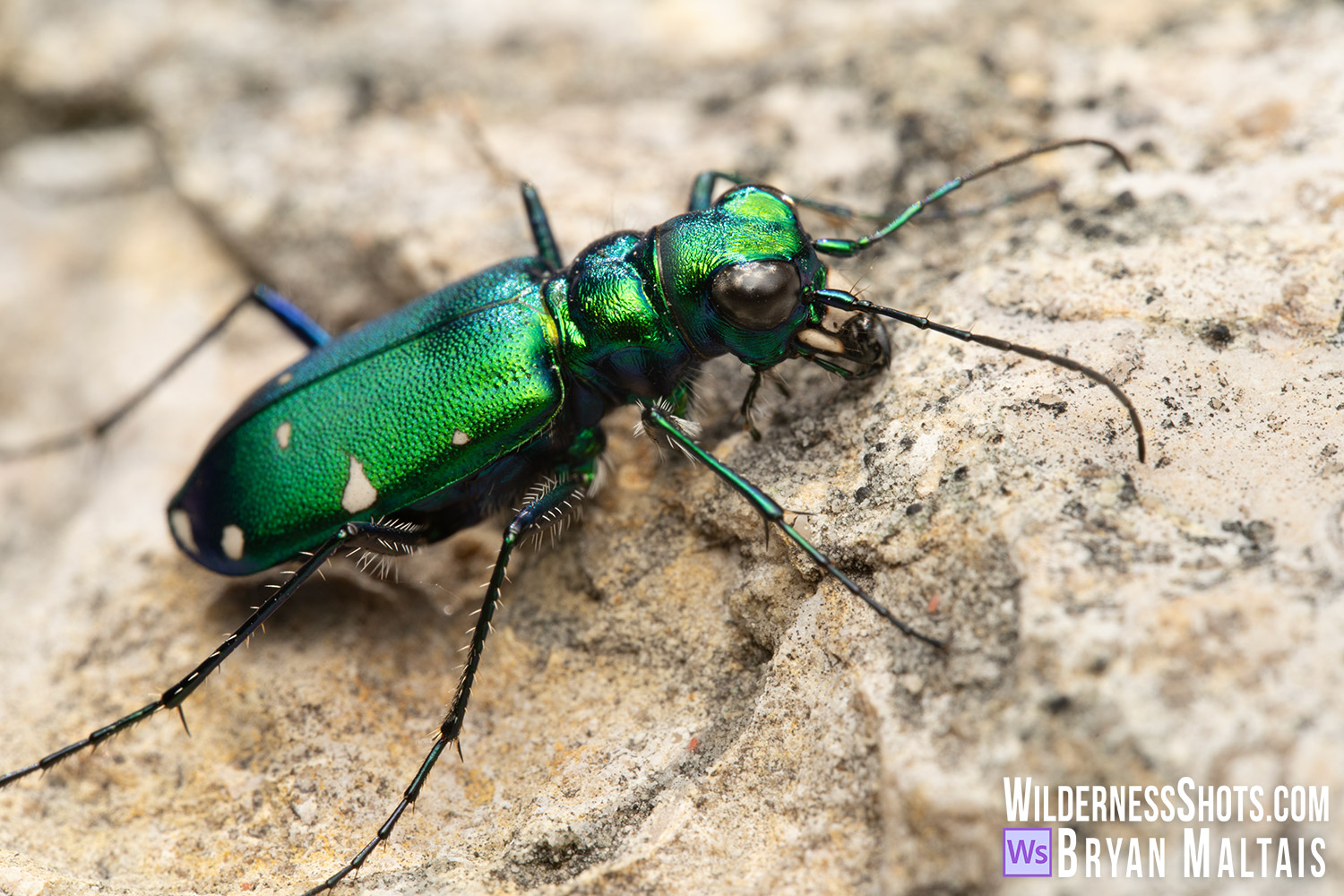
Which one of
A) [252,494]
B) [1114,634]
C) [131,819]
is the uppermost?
[252,494]

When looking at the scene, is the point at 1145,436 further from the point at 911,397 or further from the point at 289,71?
the point at 289,71

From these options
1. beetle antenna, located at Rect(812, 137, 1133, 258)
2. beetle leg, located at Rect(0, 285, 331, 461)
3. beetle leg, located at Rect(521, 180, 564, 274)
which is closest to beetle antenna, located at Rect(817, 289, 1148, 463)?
beetle antenna, located at Rect(812, 137, 1133, 258)

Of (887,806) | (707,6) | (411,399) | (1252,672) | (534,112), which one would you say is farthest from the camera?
(707,6)

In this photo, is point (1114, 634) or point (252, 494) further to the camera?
point (252, 494)

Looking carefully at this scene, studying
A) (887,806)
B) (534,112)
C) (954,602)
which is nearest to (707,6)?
(534,112)

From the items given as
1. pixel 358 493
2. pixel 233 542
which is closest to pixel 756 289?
pixel 358 493

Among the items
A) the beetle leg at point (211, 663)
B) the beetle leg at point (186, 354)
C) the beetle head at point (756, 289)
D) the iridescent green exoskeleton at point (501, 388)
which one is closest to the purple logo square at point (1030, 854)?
the iridescent green exoskeleton at point (501, 388)

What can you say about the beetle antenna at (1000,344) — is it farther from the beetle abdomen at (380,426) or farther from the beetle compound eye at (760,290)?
the beetle abdomen at (380,426)
